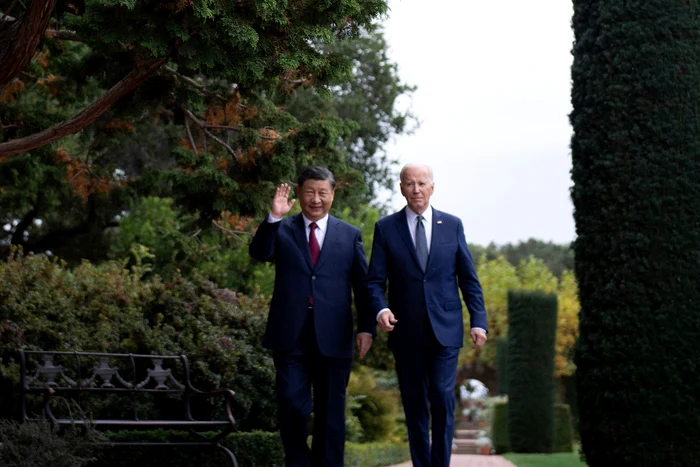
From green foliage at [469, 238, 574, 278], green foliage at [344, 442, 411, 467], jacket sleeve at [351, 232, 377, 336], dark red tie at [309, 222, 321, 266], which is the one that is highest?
green foliage at [469, 238, 574, 278]

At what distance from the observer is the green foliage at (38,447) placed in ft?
19.2

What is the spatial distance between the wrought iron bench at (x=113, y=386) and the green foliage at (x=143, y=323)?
0.57 ft

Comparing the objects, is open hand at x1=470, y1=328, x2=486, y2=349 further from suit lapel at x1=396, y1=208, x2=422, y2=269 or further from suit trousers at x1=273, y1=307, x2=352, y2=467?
suit trousers at x1=273, y1=307, x2=352, y2=467

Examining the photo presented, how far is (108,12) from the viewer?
6.19 metres

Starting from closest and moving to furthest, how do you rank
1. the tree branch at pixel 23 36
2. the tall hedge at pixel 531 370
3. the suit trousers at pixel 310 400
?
the suit trousers at pixel 310 400 → the tree branch at pixel 23 36 → the tall hedge at pixel 531 370

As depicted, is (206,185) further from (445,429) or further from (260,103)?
(445,429)

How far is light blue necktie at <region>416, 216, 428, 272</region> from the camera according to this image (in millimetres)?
5988

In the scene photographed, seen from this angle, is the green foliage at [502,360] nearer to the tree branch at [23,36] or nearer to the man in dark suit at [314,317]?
the man in dark suit at [314,317]

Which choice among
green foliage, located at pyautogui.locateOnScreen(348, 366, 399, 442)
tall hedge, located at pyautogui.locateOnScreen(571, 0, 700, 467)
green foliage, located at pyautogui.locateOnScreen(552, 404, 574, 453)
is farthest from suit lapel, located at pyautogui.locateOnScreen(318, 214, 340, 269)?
green foliage, located at pyautogui.locateOnScreen(552, 404, 574, 453)

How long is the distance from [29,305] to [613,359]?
16.7ft

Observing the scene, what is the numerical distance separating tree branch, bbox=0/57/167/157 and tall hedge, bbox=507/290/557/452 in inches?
597

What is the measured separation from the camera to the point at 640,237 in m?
7.64

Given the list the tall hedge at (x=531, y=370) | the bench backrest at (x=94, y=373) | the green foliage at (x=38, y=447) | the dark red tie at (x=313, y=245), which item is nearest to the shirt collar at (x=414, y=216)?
the dark red tie at (x=313, y=245)

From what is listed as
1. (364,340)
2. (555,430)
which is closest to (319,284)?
(364,340)
